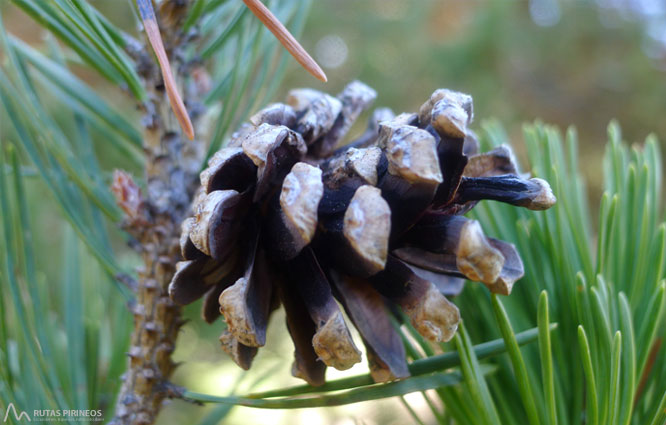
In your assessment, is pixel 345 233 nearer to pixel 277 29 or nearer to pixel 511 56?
pixel 277 29

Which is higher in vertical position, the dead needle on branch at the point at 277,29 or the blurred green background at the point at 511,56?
the dead needle on branch at the point at 277,29

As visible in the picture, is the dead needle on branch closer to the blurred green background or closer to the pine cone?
the pine cone

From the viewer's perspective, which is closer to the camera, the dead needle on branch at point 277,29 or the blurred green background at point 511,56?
the dead needle on branch at point 277,29

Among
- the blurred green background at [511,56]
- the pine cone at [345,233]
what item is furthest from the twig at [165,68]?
the blurred green background at [511,56]

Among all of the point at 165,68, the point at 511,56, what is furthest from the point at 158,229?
the point at 511,56

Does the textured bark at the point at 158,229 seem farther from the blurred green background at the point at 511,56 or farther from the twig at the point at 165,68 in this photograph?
the blurred green background at the point at 511,56

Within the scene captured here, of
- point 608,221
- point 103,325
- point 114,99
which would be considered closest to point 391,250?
point 608,221

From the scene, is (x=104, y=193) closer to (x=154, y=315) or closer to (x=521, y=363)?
(x=154, y=315)
